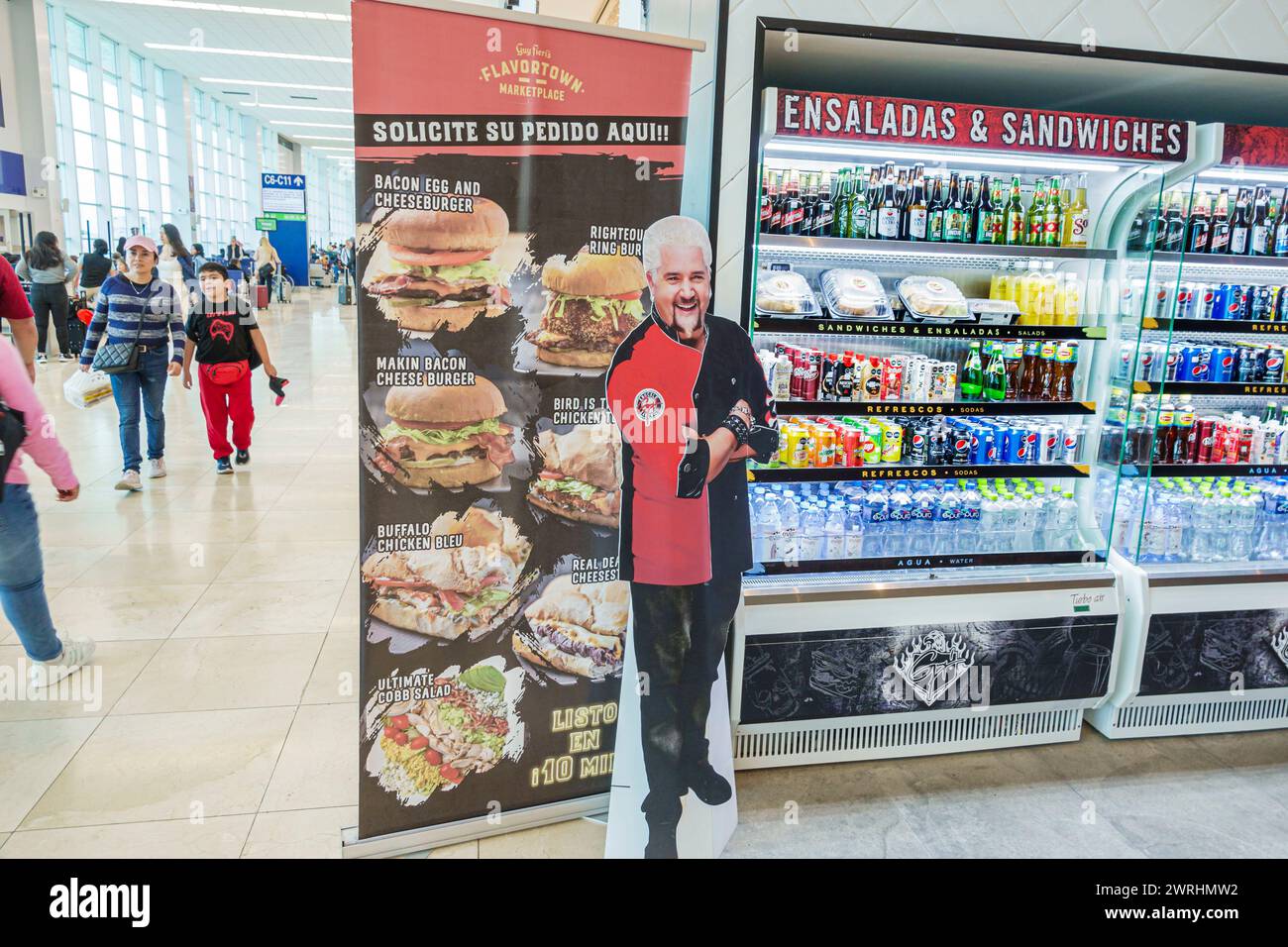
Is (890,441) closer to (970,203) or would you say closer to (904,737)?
(970,203)

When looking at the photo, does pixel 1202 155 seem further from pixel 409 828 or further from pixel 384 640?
pixel 409 828

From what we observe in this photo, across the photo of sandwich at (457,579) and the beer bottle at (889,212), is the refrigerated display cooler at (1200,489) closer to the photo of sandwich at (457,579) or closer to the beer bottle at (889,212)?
the beer bottle at (889,212)

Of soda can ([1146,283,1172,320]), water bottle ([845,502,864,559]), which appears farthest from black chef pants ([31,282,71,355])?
soda can ([1146,283,1172,320])

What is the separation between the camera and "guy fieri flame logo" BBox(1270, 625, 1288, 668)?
11.3 feet

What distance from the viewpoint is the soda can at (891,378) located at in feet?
10.7

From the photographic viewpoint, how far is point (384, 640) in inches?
96.0

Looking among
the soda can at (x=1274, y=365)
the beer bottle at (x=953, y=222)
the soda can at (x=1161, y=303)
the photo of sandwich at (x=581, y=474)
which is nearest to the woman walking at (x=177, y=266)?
the photo of sandwich at (x=581, y=474)

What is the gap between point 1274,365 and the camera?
11.9 ft

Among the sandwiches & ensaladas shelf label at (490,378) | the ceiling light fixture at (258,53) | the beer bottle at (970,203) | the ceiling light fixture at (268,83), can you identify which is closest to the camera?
the sandwiches & ensaladas shelf label at (490,378)

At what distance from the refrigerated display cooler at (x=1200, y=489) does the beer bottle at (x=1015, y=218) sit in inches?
16.0

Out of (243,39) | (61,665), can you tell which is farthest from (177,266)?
(61,665)

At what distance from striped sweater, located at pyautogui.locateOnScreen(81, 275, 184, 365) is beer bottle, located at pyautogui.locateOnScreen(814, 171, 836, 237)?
4.83m

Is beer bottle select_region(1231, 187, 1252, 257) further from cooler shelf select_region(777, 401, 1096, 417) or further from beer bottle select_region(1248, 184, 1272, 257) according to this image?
cooler shelf select_region(777, 401, 1096, 417)

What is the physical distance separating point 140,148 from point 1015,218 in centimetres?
2168
